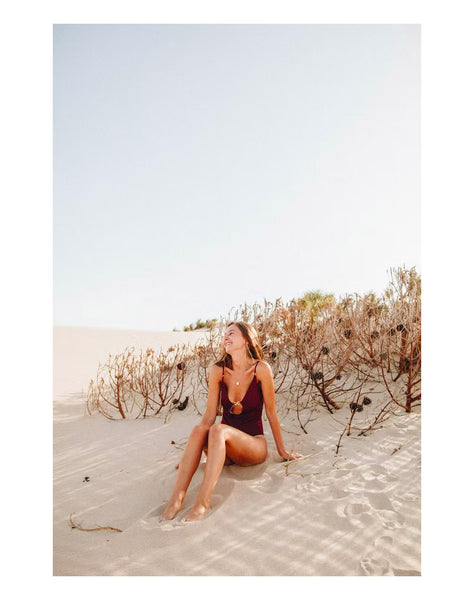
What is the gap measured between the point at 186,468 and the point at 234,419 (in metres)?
0.56

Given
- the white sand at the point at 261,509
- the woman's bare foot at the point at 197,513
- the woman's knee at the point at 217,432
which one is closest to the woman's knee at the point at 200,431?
the woman's knee at the point at 217,432

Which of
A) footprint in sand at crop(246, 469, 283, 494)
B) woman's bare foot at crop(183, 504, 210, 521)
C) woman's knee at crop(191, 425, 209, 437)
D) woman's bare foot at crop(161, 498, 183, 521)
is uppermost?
woman's knee at crop(191, 425, 209, 437)

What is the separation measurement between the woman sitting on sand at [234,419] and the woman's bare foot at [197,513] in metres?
0.04

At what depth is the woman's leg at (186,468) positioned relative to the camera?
7.82 ft

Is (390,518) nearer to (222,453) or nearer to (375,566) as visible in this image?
(375,566)

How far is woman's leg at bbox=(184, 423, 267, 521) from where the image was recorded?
7.57 feet

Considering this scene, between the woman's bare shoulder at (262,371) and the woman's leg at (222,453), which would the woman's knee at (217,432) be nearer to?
the woman's leg at (222,453)

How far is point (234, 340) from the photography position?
10.2 ft

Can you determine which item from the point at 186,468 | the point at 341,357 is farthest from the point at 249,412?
the point at 341,357

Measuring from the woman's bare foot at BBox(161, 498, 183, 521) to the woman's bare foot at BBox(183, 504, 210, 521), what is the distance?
12 centimetres

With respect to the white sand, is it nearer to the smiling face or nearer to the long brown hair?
the long brown hair

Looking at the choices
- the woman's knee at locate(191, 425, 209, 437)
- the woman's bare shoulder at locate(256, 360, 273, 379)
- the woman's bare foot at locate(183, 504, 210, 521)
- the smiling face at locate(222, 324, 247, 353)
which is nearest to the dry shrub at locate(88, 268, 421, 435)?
the woman's bare shoulder at locate(256, 360, 273, 379)

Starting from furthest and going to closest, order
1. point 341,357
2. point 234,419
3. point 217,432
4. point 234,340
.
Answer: point 341,357, point 234,340, point 234,419, point 217,432
